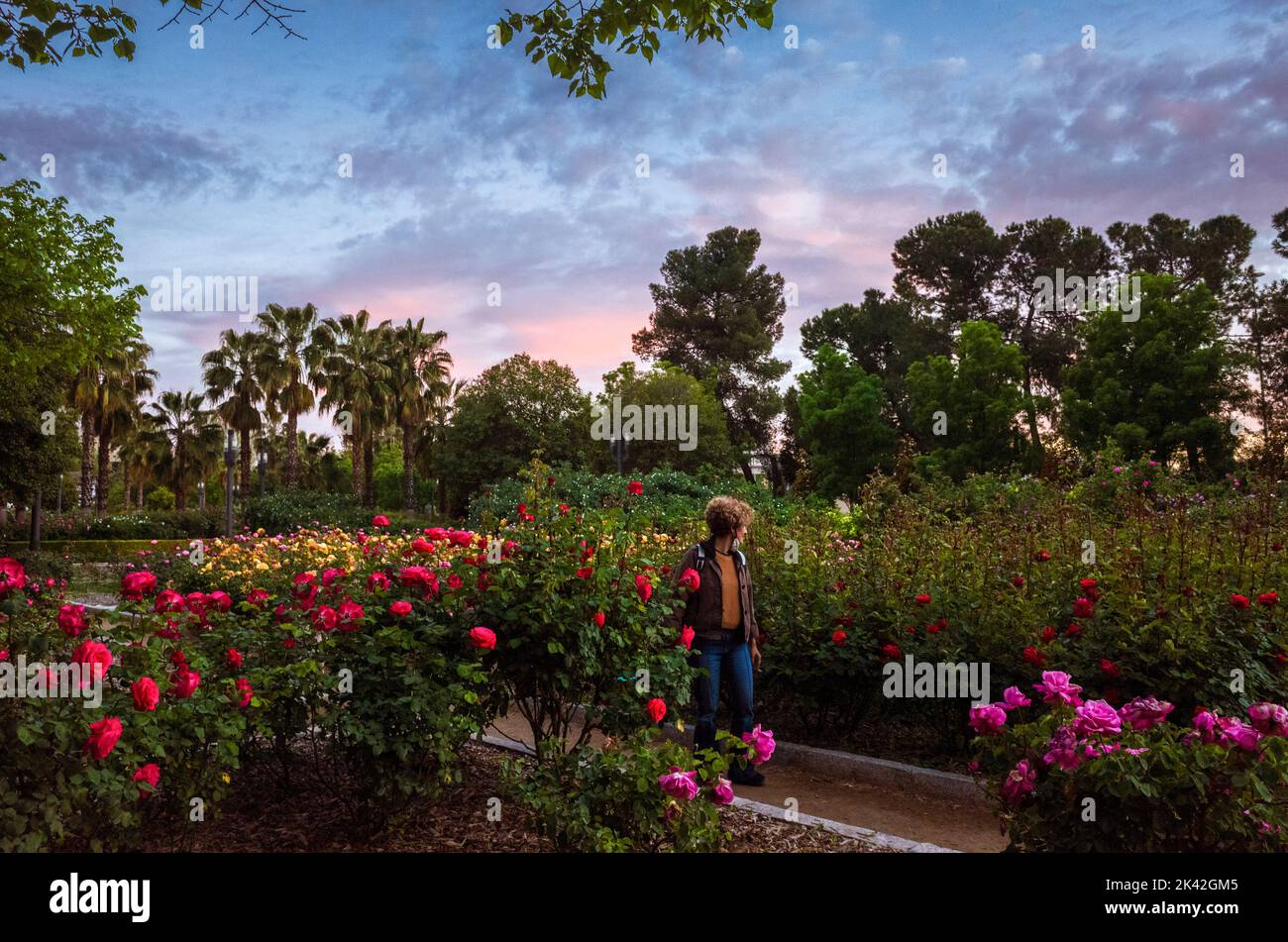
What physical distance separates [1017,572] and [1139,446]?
2425 cm

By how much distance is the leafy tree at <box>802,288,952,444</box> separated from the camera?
4275 centimetres

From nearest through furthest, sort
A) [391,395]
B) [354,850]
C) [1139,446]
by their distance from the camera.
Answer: [354,850] < [1139,446] < [391,395]

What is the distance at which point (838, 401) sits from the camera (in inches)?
1609

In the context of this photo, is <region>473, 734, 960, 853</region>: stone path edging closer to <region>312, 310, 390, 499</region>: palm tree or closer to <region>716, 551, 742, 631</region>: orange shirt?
<region>716, 551, 742, 631</region>: orange shirt

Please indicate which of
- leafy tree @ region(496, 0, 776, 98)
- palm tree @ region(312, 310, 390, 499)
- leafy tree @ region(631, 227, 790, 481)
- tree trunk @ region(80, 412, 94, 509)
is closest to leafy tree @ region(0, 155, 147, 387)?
leafy tree @ region(496, 0, 776, 98)

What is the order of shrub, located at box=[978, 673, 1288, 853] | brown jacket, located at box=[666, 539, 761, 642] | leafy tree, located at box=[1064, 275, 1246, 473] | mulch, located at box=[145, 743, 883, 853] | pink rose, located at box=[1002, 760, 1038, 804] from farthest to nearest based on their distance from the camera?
leafy tree, located at box=[1064, 275, 1246, 473] → brown jacket, located at box=[666, 539, 761, 642] → mulch, located at box=[145, 743, 883, 853] → pink rose, located at box=[1002, 760, 1038, 804] → shrub, located at box=[978, 673, 1288, 853]

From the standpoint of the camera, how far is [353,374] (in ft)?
139

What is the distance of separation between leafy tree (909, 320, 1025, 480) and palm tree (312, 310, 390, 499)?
24520mm

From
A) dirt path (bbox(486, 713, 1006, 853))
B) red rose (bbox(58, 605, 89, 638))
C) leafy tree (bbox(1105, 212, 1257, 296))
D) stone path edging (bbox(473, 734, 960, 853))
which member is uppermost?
leafy tree (bbox(1105, 212, 1257, 296))

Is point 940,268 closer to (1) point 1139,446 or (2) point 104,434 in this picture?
(1) point 1139,446

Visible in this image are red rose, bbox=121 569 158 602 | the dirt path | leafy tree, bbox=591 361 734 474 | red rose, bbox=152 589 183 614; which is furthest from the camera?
leafy tree, bbox=591 361 734 474

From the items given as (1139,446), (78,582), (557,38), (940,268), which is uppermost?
(940,268)

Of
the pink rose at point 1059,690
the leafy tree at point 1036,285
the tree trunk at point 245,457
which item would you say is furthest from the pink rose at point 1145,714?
the tree trunk at point 245,457
